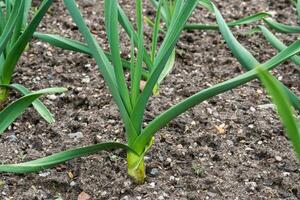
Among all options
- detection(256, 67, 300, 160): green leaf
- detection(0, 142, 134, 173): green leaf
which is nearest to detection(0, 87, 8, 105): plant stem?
detection(0, 142, 134, 173): green leaf

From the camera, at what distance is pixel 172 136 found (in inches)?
73.3

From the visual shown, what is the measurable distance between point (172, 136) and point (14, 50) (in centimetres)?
52

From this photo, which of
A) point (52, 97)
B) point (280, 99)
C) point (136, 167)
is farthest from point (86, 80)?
point (280, 99)

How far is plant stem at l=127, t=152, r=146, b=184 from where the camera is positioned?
5.44 ft

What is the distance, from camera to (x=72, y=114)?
1964 millimetres

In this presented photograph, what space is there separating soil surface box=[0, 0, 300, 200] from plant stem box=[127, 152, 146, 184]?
22 millimetres

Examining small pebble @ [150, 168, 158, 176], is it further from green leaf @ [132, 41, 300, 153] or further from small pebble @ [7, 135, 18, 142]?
small pebble @ [7, 135, 18, 142]

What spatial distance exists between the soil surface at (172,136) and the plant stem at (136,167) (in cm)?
2

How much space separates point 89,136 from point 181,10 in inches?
22.0

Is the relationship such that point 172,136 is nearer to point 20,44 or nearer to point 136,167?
point 136,167

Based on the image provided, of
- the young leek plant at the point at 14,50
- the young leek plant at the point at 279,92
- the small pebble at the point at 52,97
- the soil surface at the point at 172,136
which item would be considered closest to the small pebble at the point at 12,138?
the soil surface at the point at 172,136

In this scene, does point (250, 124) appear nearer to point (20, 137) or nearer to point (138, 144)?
point (138, 144)

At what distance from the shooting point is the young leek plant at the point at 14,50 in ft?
5.29

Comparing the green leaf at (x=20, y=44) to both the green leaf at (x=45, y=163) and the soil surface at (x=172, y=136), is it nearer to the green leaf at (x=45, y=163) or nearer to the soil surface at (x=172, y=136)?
the soil surface at (x=172, y=136)
